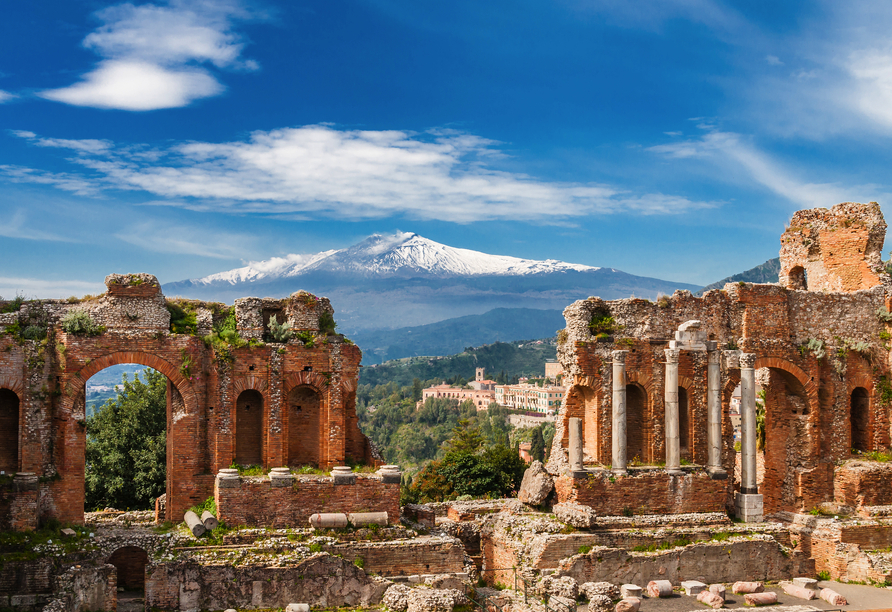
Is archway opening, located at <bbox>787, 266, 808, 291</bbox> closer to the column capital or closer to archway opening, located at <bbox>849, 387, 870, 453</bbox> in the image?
archway opening, located at <bbox>849, 387, 870, 453</bbox>

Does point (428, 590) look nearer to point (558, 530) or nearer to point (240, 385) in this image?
point (558, 530)

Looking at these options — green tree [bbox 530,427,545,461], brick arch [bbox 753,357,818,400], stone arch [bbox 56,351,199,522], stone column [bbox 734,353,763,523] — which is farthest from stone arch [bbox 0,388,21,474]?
green tree [bbox 530,427,545,461]

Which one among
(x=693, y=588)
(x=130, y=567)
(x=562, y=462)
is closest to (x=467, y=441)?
(x=562, y=462)

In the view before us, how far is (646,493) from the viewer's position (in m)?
27.8

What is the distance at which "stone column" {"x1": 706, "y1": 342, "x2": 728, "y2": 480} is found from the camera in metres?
28.8

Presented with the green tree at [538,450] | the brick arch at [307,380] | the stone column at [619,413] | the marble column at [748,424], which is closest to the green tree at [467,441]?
the green tree at [538,450]

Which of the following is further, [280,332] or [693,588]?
[280,332]

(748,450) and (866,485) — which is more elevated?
(748,450)

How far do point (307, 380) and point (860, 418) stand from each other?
20777mm

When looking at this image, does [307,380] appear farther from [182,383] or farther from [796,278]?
[796,278]

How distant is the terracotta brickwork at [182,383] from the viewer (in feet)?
76.9

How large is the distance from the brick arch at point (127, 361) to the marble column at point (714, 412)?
16.8 metres

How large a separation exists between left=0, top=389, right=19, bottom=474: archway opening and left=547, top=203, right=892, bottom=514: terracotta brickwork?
1636 centimetres

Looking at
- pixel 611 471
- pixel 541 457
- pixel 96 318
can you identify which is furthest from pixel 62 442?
pixel 541 457
